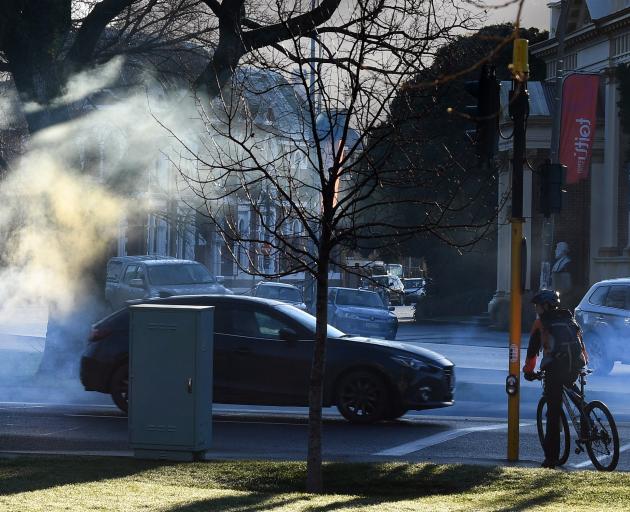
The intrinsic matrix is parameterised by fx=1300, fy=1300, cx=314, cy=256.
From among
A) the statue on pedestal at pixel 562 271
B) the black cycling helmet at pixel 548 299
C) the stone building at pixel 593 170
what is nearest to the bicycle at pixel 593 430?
the black cycling helmet at pixel 548 299

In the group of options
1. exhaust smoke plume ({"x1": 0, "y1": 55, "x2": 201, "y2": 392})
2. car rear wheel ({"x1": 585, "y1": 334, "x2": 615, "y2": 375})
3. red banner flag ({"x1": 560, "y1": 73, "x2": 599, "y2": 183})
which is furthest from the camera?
red banner flag ({"x1": 560, "y1": 73, "x2": 599, "y2": 183})

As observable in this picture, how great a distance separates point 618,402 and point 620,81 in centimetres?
2003

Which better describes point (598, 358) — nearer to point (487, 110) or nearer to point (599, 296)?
point (599, 296)

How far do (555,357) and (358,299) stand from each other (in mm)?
22094

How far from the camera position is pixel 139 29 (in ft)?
72.2

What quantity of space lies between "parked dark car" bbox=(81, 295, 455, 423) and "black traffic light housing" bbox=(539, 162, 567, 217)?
3156mm

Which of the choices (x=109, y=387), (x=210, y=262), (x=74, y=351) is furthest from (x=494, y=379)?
(x=210, y=262)

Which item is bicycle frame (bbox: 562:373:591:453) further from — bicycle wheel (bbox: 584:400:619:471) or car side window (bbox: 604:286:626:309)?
car side window (bbox: 604:286:626:309)

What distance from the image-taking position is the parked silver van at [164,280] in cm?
2897

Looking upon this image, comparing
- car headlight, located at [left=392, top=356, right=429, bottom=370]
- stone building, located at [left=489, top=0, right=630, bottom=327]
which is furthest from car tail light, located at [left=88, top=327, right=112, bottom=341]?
stone building, located at [left=489, top=0, right=630, bottom=327]

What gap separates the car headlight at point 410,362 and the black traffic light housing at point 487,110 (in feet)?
12.7

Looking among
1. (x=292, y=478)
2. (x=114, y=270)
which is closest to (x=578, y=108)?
(x=114, y=270)

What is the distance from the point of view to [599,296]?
23.0 metres

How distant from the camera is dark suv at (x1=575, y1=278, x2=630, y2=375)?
72.9ft
